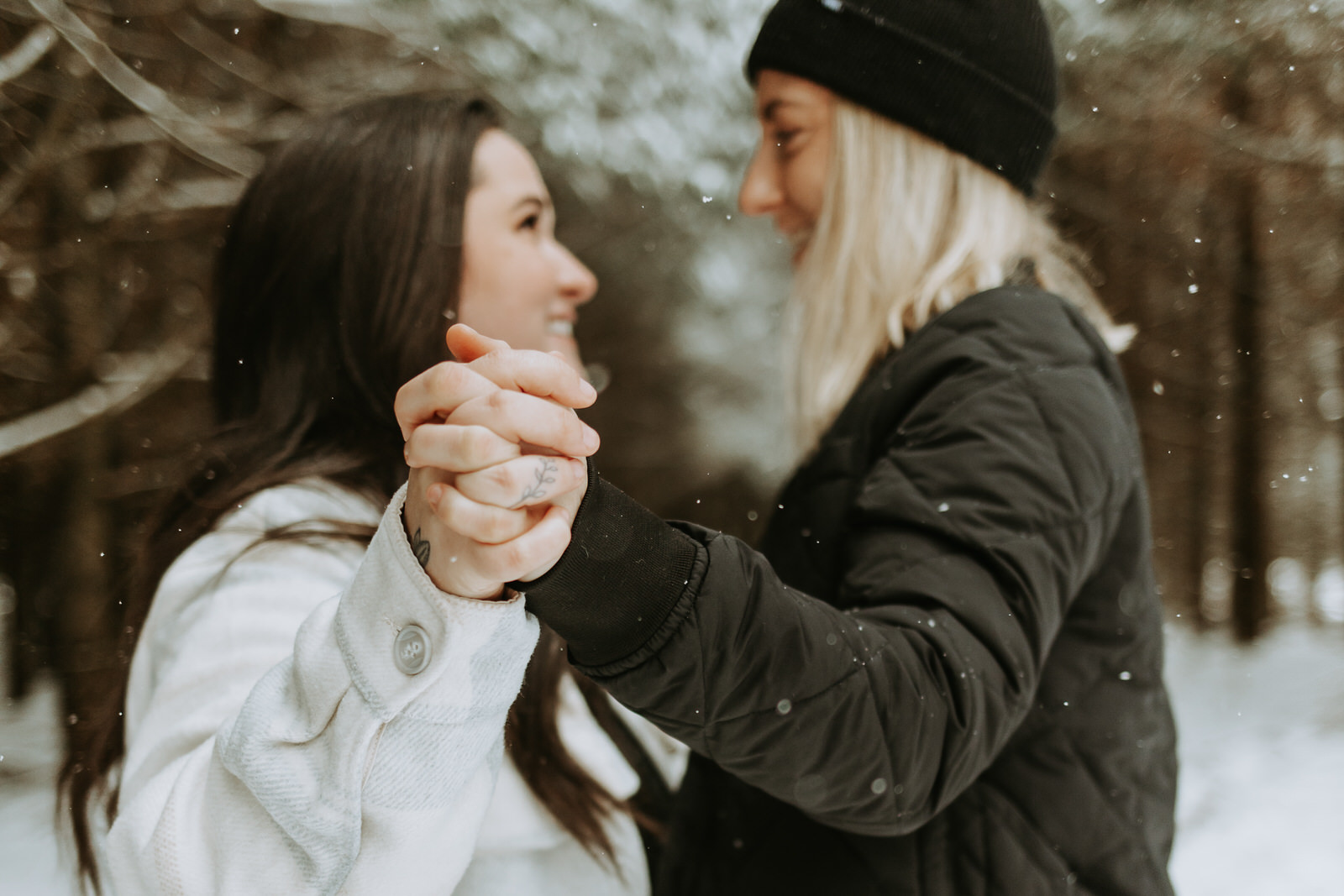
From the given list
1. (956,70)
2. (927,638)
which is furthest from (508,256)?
(927,638)

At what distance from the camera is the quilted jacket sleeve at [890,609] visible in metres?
0.36

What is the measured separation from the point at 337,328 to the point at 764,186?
0.48m

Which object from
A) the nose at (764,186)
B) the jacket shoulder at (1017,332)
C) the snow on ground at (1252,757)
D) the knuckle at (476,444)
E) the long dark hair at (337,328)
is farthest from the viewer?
the snow on ground at (1252,757)

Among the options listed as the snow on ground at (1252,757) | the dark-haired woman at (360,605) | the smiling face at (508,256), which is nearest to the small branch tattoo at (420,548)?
the dark-haired woman at (360,605)

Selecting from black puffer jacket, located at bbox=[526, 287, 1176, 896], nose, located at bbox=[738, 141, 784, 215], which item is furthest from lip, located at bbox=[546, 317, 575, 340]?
black puffer jacket, located at bbox=[526, 287, 1176, 896]

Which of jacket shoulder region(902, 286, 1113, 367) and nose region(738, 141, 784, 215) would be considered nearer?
jacket shoulder region(902, 286, 1113, 367)

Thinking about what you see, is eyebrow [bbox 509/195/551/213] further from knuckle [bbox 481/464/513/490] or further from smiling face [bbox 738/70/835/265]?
knuckle [bbox 481/464/513/490]

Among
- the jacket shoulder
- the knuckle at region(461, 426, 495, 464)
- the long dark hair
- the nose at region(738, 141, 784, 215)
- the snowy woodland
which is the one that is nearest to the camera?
the knuckle at region(461, 426, 495, 464)

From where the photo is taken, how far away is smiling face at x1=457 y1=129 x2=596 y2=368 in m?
0.80

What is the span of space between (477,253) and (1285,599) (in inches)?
105

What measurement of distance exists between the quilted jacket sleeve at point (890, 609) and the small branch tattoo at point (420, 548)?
6 cm

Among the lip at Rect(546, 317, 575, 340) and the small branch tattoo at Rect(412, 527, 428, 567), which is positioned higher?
the small branch tattoo at Rect(412, 527, 428, 567)

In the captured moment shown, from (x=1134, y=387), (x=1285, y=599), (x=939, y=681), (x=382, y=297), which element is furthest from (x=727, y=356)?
(x=939, y=681)

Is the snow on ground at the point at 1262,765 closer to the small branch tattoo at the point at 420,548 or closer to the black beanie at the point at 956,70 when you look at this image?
the black beanie at the point at 956,70
